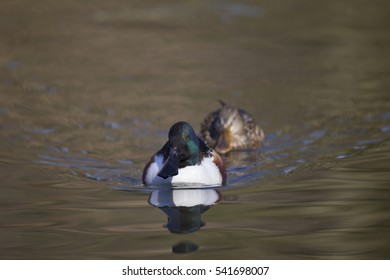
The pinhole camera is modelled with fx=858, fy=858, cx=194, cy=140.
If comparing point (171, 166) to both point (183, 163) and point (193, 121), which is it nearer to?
point (183, 163)

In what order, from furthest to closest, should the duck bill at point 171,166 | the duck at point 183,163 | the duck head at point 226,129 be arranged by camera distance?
the duck head at point 226,129
the duck at point 183,163
the duck bill at point 171,166

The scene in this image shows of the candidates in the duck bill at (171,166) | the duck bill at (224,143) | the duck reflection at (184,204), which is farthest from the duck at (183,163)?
the duck bill at (224,143)

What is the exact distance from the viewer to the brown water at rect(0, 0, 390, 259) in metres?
7.78

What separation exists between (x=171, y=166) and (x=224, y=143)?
329cm

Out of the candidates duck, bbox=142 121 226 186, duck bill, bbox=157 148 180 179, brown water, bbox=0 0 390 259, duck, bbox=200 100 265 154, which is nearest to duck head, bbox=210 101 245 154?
duck, bbox=200 100 265 154

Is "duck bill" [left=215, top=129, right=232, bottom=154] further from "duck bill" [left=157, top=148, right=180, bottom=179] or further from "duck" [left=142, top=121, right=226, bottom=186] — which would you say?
"duck bill" [left=157, top=148, right=180, bottom=179]

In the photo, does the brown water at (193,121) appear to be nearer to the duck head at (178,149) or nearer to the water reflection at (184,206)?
the water reflection at (184,206)

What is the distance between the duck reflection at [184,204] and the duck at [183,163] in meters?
0.13

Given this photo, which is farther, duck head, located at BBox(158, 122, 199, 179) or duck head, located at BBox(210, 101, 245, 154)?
duck head, located at BBox(210, 101, 245, 154)

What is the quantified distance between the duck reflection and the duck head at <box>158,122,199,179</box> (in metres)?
0.28

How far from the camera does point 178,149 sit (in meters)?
9.03

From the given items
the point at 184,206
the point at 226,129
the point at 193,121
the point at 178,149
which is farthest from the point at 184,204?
the point at 193,121

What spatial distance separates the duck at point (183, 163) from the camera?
9.00m
